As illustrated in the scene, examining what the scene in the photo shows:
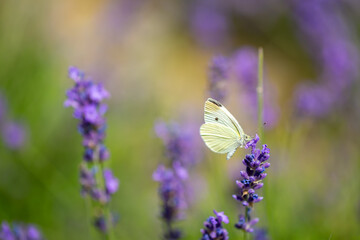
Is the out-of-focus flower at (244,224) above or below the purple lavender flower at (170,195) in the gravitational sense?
below

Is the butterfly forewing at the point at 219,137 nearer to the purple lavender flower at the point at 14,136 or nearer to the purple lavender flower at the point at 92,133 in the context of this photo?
the purple lavender flower at the point at 92,133

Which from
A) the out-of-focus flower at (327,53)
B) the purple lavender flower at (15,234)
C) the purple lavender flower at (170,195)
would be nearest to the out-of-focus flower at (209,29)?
the out-of-focus flower at (327,53)

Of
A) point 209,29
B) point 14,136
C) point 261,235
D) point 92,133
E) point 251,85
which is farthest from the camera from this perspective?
point 209,29

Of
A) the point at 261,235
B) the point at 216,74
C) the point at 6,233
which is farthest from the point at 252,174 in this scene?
the point at 6,233

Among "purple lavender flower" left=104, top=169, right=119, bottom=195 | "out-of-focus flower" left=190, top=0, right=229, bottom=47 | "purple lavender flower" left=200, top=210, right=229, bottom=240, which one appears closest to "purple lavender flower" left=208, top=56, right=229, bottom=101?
"purple lavender flower" left=104, top=169, right=119, bottom=195

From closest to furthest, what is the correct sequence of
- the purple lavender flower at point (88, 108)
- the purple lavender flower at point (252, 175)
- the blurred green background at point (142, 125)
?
the purple lavender flower at point (252, 175) < the purple lavender flower at point (88, 108) < the blurred green background at point (142, 125)

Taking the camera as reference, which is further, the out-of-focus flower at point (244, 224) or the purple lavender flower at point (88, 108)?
the purple lavender flower at point (88, 108)

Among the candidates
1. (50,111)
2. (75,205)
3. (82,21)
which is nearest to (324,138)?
(75,205)

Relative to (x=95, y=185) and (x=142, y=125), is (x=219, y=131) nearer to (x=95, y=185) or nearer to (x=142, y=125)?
(x=95, y=185)
